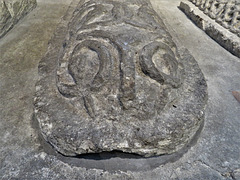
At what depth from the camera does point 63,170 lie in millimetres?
1235

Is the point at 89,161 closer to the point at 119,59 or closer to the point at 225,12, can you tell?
the point at 119,59

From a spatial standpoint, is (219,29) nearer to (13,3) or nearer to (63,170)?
(63,170)

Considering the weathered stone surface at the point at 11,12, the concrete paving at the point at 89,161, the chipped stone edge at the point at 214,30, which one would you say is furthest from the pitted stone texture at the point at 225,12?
the weathered stone surface at the point at 11,12

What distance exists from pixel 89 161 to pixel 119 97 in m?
0.46

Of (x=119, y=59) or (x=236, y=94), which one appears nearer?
(x=119, y=59)

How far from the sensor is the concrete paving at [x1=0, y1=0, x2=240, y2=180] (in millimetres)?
1247

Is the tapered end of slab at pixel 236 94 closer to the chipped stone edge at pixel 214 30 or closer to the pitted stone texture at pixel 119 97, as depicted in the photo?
the pitted stone texture at pixel 119 97

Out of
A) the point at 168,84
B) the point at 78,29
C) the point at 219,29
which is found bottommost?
the point at 219,29

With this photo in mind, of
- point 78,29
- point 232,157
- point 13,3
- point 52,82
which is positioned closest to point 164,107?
Answer: point 232,157

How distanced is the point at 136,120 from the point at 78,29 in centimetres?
99

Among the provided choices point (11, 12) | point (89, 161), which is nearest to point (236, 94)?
point (89, 161)

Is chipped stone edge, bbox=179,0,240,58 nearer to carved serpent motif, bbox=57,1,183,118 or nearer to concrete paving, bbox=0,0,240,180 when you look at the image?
concrete paving, bbox=0,0,240,180

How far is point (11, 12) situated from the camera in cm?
277

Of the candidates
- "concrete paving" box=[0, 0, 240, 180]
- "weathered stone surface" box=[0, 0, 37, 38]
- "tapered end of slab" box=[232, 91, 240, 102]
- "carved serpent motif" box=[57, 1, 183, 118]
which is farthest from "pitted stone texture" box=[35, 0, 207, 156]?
"weathered stone surface" box=[0, 0, 37, 38]
